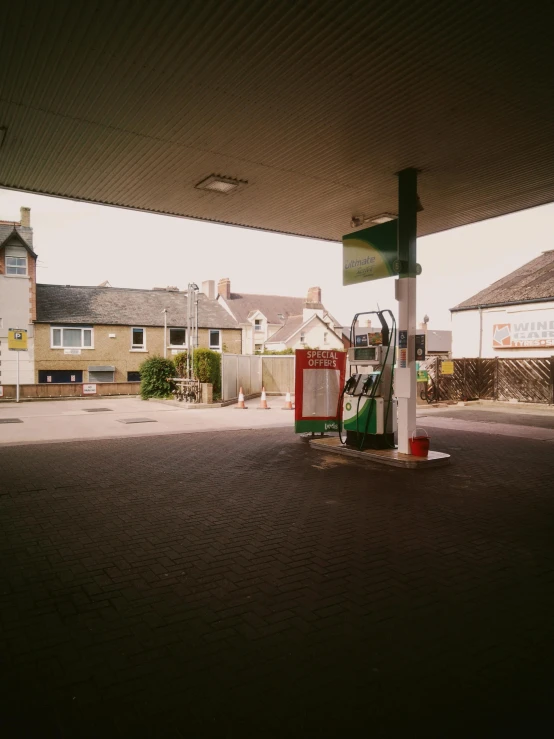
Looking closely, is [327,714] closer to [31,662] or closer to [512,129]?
[31,662]

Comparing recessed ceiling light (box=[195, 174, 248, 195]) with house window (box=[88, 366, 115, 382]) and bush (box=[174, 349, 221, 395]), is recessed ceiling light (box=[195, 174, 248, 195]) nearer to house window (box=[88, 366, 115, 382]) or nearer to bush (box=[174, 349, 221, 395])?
bush (box=[174, 349, 221, 395])

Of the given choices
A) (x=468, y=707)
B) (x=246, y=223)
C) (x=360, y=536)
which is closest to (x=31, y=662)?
(x=468, y=707)

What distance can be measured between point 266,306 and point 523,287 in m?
39.2

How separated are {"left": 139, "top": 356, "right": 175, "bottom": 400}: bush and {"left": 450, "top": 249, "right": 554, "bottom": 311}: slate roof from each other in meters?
17.6

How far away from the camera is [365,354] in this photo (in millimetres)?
9688

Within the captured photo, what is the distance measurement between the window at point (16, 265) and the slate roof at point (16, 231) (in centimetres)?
86

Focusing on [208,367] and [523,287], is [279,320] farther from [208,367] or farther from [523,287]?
[208,367]

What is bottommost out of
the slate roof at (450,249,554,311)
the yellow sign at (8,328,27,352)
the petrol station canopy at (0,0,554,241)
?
the yellow sign at (8,328,27,352)

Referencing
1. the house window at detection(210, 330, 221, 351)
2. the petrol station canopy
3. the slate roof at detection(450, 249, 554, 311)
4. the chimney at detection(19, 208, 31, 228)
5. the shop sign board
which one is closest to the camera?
the petrol station canopy

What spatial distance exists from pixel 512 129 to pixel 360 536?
19.1ft

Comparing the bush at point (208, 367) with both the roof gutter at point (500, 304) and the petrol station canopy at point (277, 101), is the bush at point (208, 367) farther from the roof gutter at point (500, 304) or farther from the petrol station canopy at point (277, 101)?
the roof gutter at point (500, 304)

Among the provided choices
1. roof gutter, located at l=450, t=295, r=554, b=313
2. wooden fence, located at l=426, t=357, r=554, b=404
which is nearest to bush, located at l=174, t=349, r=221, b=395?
wooden fence, located at l=426, t=357, r=554, b=404

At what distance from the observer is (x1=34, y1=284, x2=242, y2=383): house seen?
109 ft

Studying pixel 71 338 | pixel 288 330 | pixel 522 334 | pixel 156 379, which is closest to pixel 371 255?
pixel 156 379
